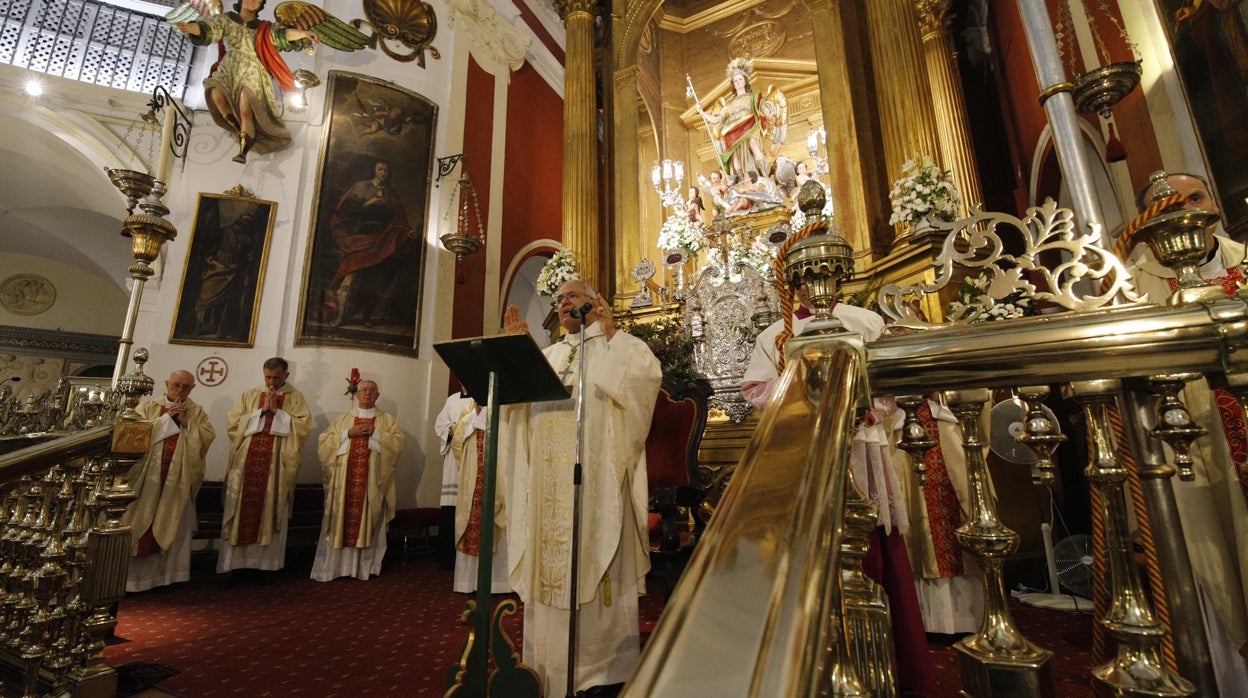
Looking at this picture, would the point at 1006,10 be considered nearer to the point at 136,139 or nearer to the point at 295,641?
the point at 295,641

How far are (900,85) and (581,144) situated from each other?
13.9 ft

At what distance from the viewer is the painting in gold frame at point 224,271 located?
6.50 meters

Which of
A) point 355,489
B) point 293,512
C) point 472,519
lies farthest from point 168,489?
point 472,519

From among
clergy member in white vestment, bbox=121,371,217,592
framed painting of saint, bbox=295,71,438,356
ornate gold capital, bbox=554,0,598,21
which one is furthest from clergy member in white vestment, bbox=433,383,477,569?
ornate gold capital, bbox=554,0,598,21

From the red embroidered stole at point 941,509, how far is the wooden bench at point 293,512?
554 centimetres

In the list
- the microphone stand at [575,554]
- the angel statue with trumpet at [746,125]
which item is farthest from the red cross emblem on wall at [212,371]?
the angel statue with trumpet at [746,125]

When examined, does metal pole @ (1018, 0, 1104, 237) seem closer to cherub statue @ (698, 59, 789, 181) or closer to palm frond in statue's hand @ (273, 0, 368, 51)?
cherub statue @ (698, 59, 789, 181)

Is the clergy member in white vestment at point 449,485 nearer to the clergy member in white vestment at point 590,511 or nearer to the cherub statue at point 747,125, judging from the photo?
the clergy member in white vestment at point 590,511

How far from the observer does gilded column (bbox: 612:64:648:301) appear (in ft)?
25.7

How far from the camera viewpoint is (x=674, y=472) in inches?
139

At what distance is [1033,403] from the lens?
116 cm

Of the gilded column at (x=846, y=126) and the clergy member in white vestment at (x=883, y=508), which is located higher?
the gilded column at (x=846, y=126)

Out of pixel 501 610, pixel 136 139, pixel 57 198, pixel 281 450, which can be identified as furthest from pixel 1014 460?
pixel 57 198

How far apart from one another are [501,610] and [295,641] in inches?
66.9
